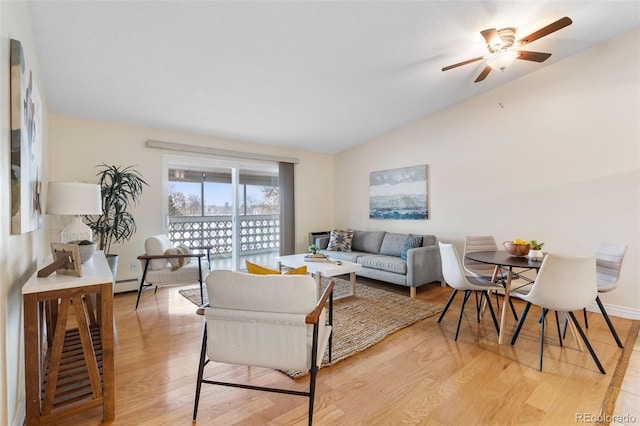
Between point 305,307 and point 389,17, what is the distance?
2333 millimetres

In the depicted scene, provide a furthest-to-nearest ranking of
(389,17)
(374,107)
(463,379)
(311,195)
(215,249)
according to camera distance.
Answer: (311,195)
(215,249)
(374,107)
(389,17)
(463,379)

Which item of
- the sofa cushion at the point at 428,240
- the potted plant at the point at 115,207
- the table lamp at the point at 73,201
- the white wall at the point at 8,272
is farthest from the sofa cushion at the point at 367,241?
the white wall at the point at 8,272

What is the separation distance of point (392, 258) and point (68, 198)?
3.63 meters

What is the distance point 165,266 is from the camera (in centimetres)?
333

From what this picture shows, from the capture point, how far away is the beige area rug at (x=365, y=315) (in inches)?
96.3

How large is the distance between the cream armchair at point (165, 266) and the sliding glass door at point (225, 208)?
101cm

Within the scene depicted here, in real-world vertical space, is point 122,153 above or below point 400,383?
above

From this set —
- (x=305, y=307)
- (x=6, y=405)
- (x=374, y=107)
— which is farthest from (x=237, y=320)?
(x=374, y=107)

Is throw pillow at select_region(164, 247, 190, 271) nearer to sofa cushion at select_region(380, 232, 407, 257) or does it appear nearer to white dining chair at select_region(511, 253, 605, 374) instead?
sofa cushion at select_region(380, 232, 407, 257)

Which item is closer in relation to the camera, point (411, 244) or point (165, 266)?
point (165, 266)

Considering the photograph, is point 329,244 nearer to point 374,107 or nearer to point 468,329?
point 374,107

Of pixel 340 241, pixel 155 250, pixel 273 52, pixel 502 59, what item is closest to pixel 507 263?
pixel 502 59

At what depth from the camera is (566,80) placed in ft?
11.0

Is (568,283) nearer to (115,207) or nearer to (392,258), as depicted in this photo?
(392,258)
